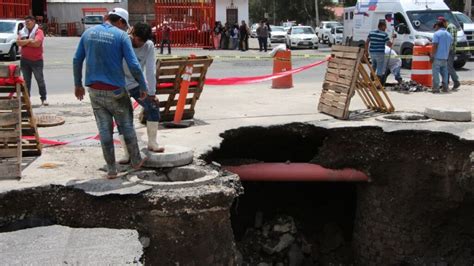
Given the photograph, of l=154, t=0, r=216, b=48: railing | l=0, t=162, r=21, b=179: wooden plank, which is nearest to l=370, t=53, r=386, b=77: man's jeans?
l=0, t=162, r=21, b=179: wooden plank

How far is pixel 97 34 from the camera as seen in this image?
5.66 metres

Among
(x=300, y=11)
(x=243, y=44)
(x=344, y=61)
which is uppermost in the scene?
(x=300, y=11)

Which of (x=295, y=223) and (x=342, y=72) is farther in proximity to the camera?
(x=295, y=223)

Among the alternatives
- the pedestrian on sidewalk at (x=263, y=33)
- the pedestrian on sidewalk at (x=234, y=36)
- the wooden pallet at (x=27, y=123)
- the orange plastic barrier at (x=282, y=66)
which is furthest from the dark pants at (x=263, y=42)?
the wooden pallet at (x=27, y=123)

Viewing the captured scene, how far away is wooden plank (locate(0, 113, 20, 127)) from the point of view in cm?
638

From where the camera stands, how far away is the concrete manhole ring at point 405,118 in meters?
8.64

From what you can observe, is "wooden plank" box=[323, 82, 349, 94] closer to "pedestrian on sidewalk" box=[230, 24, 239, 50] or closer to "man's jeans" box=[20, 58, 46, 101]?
"man's jeans" box=[20, 58, 46, 101]

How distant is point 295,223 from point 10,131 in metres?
5.05

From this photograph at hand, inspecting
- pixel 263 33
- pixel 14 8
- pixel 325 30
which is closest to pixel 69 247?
pixel 263 33

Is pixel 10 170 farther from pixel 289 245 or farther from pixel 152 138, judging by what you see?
pixel 289 245

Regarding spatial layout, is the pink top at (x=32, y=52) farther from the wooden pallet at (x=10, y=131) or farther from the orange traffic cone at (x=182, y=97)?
the wooden pallet at (x=10, y=131)

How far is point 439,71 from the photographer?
42.0ft

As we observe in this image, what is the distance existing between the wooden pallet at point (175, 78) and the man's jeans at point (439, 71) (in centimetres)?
578

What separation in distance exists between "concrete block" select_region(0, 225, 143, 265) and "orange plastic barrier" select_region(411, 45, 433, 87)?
35.1 feet
